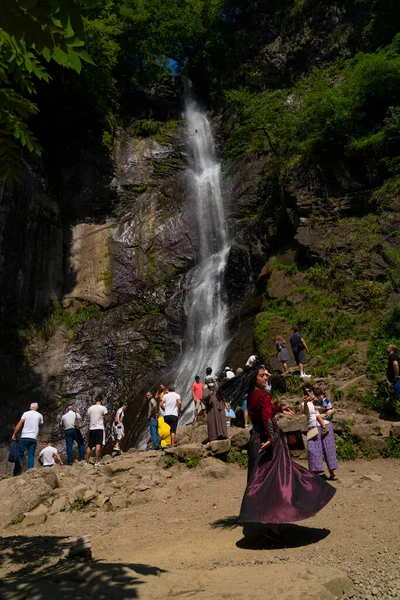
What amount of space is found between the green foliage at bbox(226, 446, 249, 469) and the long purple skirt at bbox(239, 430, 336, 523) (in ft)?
13.3

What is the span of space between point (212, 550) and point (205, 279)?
55.9 feet

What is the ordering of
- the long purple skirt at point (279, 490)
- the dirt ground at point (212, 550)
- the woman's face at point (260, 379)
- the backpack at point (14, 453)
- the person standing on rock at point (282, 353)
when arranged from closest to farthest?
the dirt ground at point (212, 550) → the long purple skirt at point (279, 490) → the woman's face at point (260, 379) → the backpack at point (14, 453) → the person standing on rock at point (282, 353)

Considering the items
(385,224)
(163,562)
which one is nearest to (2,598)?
(163,562)

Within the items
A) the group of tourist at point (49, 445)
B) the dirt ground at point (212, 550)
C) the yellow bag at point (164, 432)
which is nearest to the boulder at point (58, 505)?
the dirt ground at point (212, 550)

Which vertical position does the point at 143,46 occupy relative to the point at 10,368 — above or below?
above

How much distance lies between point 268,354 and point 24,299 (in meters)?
12.9

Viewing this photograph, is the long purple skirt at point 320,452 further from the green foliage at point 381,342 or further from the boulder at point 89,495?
the green foliage at point 381,342

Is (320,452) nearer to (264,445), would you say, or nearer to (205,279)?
(264,445)

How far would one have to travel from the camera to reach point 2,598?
3.03 metres

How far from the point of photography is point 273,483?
16.3 ft

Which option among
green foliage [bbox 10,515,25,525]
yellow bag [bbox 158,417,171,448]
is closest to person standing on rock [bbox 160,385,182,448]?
yellow bag [bbox 158,417,171,448]

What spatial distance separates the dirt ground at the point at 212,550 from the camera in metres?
3.40

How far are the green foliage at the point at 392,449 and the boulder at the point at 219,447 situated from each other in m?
2.82

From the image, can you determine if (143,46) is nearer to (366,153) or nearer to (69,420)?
(366,153)
